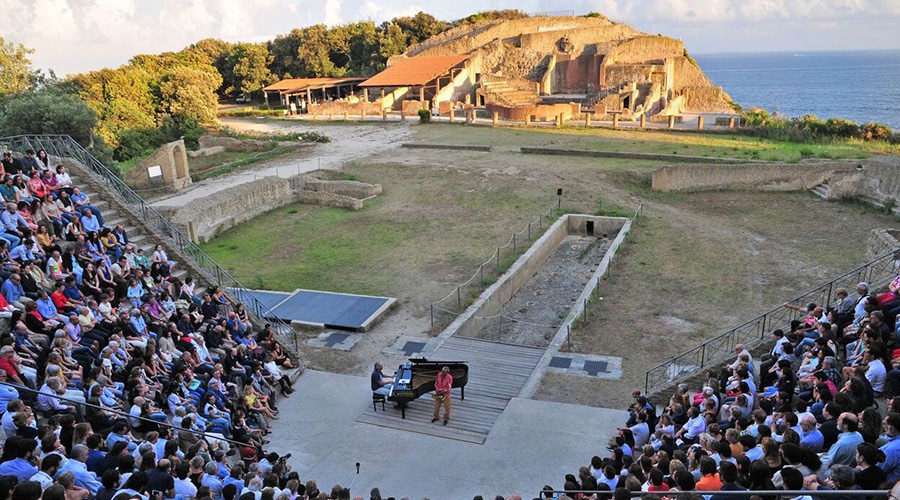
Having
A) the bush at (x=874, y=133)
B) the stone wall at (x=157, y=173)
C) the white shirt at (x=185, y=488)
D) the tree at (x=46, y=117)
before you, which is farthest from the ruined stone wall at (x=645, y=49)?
the white shirt at (x=185, y=488)

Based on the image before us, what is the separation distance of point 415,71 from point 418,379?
5644 cm

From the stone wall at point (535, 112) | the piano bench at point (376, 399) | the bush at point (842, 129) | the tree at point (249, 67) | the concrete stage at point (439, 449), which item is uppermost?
the tree at point (249, 67)

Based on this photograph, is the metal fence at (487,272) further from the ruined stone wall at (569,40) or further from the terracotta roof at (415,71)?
the ruined stone wall at (569,40)

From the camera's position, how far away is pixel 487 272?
22734 mm

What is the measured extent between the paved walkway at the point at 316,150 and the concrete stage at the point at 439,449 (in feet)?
66.8

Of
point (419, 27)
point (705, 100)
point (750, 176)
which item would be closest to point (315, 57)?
point (419, 27)

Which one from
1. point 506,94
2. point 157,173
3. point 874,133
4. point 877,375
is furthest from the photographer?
point 506,94

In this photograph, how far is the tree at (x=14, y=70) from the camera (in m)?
46.4

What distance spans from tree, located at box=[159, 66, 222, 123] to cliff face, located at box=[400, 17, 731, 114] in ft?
81.5

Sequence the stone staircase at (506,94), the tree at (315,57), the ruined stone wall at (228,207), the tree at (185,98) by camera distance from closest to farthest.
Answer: the ruined stone wall at (228,207)
the tree at (185,98)
the stone staircase at (506,94)
the tree at (315,57)

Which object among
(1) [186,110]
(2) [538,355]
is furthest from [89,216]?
(1) [186,110]

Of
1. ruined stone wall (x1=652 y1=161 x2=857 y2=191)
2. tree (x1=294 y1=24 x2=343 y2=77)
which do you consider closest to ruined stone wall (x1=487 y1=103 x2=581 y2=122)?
ruined stone wall (x1=652 y1=161 x2=857 y2=191)

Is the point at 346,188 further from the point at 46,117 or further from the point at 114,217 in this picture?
the point at 46,117

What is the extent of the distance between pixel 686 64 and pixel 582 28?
13.3 meters
